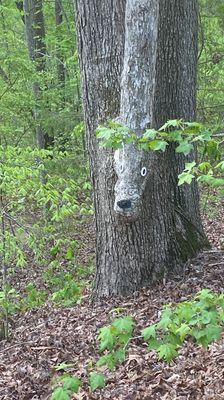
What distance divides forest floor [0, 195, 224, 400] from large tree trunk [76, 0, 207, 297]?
269 millimetres

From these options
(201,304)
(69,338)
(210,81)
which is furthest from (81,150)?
(201,304)

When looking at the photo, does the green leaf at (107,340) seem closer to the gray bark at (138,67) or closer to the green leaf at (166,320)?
the green leaf at (166,320)

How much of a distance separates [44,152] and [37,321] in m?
2.10

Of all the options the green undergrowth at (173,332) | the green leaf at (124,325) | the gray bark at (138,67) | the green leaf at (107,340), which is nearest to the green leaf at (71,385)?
the green undergrowth at (173,332)

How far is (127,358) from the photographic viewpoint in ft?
15.3

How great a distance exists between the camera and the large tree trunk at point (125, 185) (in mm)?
5418

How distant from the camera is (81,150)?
39.0 feet

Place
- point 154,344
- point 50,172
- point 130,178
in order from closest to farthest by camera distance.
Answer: point 154,344
point 130,178
point 50,172

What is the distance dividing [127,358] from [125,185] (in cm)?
169

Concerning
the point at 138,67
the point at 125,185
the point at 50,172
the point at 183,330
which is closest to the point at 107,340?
the point at 183,330

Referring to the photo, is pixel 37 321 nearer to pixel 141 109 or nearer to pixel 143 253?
pixel 143 253

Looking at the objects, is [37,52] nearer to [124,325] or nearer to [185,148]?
[185,148]

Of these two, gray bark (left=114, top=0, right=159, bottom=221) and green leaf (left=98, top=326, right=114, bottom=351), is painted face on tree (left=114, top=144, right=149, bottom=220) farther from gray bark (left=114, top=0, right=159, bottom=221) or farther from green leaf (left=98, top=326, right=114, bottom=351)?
green leaf (left=98, top=326, right=114, bottom=351)

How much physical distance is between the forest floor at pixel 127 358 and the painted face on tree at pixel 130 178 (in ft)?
3.47
